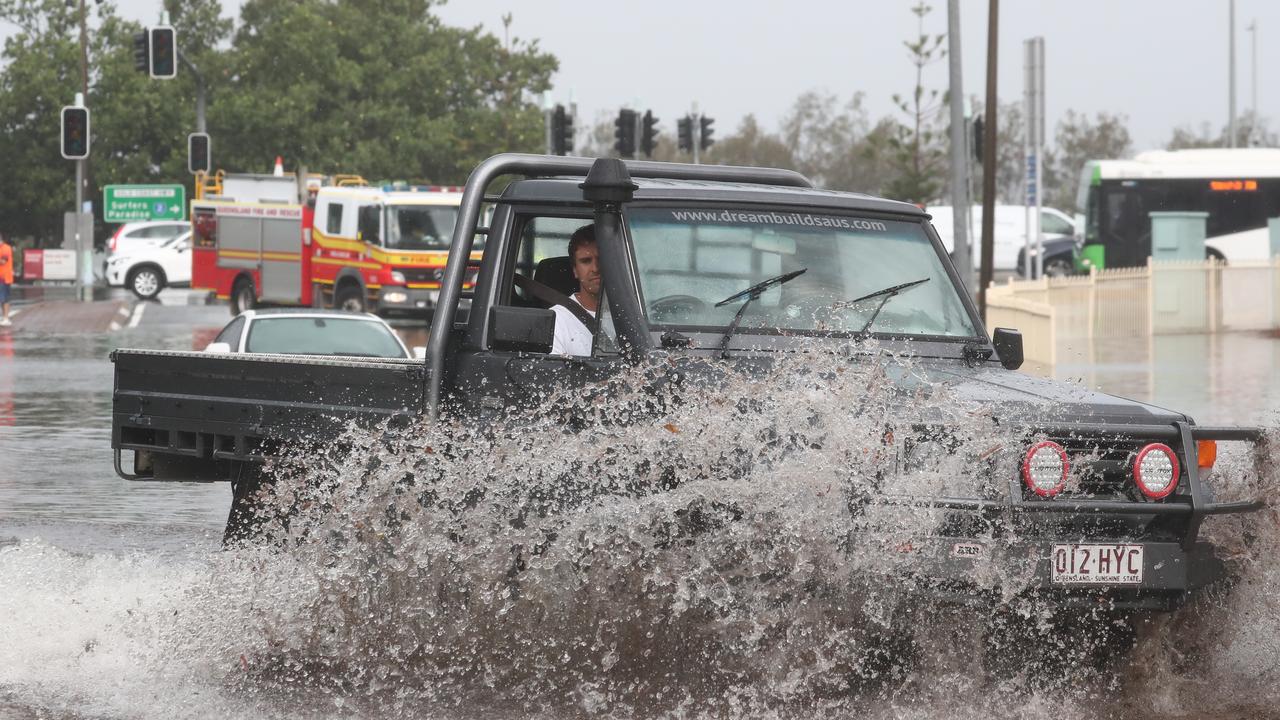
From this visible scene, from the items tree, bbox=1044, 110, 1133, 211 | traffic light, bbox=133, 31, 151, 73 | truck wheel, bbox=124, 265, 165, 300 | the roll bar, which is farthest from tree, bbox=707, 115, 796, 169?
the roll bar

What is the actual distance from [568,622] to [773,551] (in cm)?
82

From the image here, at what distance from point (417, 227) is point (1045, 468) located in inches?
1050

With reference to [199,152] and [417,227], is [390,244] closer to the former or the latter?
[417,227]

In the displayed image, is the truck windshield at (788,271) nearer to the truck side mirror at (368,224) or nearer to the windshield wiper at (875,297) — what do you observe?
the windshield wiper at (875,297)

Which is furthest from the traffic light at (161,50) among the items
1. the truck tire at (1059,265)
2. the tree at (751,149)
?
the tree at (751,149)

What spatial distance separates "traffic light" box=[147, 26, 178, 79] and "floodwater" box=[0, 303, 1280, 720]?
2996cm

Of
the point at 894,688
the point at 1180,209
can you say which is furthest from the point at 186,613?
the point at 1180,209

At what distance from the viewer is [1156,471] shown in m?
5.74

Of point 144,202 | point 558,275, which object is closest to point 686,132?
point 144,202

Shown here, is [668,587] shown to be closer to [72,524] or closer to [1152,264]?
[72,524]

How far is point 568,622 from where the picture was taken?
595 cm

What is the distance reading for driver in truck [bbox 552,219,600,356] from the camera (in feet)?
22.0

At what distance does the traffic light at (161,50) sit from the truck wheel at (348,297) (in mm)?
6117

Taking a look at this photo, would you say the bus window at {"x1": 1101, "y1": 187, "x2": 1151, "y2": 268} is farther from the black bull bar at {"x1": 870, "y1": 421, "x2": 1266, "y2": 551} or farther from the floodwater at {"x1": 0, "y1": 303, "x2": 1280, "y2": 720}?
the black bull bar at {"x1": 870, "y1": 421, "x2": 1266, "y2": 551}
